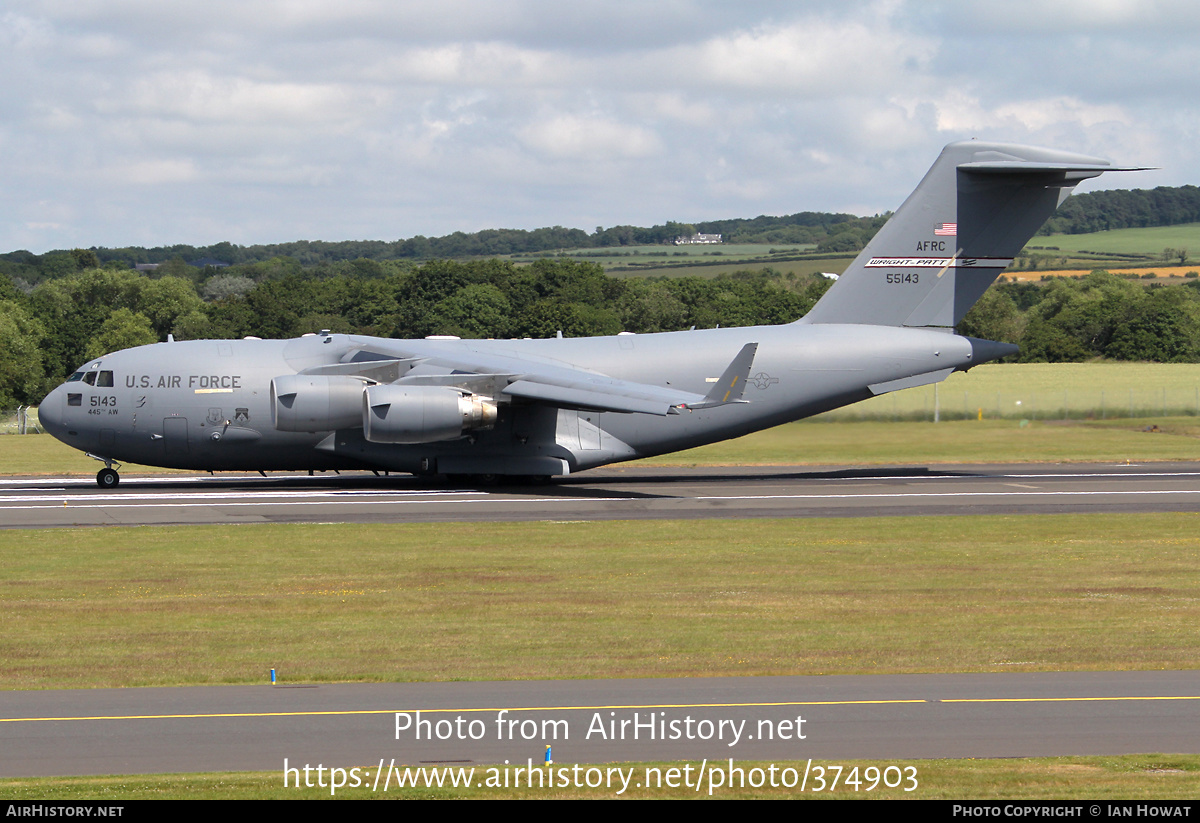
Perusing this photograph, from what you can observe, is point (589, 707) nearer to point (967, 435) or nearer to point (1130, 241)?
point (967, 435)

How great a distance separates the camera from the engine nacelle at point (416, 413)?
29.0 metres

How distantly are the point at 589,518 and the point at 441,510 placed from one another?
3.49 meters

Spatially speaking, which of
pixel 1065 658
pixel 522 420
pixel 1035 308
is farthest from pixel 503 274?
pixel 1065 658

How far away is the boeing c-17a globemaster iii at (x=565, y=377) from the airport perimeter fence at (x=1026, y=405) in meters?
7.59

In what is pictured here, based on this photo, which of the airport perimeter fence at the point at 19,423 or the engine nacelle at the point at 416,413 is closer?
the engine nacelle at the point at 416,413

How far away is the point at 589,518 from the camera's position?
26203 millimetres

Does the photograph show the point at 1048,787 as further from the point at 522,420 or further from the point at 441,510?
the point at 522,420

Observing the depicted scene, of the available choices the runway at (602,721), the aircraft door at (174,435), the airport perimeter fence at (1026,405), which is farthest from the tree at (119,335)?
the runway at (602,721)

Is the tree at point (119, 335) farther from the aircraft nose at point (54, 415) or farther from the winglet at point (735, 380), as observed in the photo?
the winglet at point (735, 380)

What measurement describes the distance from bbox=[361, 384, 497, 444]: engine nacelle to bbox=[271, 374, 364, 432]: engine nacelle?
16.4 inches

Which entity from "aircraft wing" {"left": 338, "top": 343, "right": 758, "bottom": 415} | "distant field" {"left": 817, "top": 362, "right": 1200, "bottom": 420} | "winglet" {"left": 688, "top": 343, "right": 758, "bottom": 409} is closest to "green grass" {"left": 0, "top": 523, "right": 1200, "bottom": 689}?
"aircraft wing" {"left": 338, "top": 343, "right": 758, "bottom": 415}

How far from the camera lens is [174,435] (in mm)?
30781

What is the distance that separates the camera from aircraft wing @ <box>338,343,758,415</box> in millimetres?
27969

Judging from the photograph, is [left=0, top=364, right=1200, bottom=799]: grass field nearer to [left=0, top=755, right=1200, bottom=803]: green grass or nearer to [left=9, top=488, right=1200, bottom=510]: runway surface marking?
[left=0, top=755, right=1200, bottom=803]: green grass
